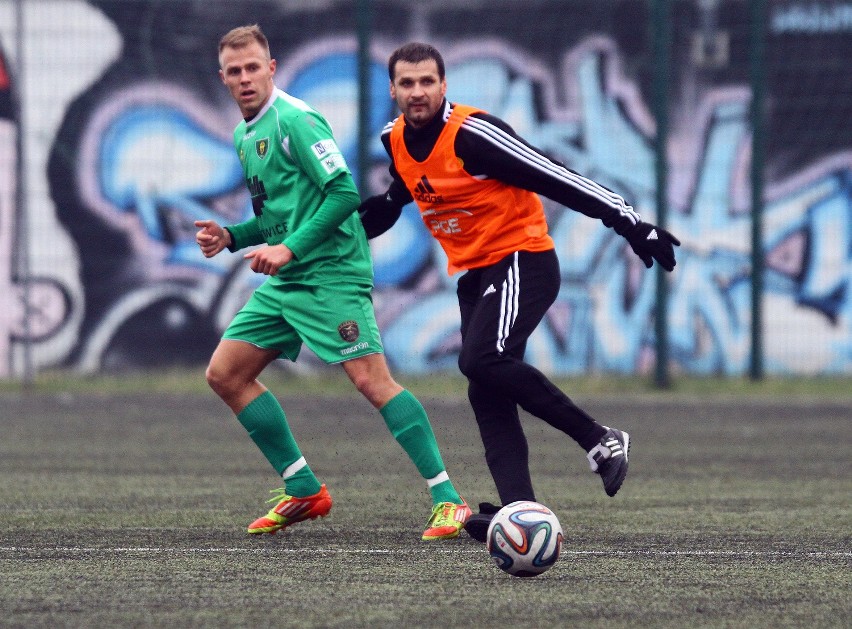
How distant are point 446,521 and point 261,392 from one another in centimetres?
99

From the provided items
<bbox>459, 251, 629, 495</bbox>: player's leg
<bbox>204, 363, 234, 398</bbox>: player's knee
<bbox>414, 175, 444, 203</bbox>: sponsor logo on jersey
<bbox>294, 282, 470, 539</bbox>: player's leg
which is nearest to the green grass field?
<bbox>294, 282, 470, 539</bbox>: player's leg

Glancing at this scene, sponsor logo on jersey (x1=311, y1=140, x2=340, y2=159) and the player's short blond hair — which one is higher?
the player's short blond hair

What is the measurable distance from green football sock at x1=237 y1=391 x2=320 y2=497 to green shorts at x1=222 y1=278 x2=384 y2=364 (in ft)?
0.82

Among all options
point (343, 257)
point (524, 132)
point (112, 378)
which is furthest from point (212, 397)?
point (343, 257)

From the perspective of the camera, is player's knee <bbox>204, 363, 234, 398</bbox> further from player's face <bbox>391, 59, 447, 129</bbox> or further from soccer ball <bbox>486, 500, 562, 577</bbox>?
soccer ball <bbox>486, 500, 562, 577</bbox>

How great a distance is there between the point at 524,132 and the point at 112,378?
4.59 m

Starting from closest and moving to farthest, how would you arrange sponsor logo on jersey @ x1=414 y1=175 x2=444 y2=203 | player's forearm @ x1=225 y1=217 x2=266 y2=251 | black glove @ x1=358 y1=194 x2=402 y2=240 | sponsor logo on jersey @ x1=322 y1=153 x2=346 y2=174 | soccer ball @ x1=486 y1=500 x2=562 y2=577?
soccer ball @ x1=486 y1=500 x2=562 y2=577 → sponsor logo on jersey @ x1=414 y1=175 x2=444 y2=203 → sponsor logo on jersey @ x1=322 y1=153 x2=346 y2=174 → black glove @ x1=358 y1=194 x2=402 y2=240 → player's forearm @ x1=225 y1=217 x2=266 y2=251

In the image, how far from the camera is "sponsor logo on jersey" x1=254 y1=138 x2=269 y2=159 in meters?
6.61

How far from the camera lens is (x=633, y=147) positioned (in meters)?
15.8

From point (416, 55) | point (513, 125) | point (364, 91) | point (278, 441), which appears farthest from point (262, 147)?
point (513, 125)

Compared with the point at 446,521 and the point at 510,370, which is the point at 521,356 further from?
the point at 446,521

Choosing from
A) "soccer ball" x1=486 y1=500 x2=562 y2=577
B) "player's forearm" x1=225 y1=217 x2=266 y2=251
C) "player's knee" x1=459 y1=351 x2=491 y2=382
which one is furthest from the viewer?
"player's forearm" x1=225 y1=217 x2=266 y2=251

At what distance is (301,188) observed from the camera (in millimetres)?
6609

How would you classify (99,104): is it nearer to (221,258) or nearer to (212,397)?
(221,258)
